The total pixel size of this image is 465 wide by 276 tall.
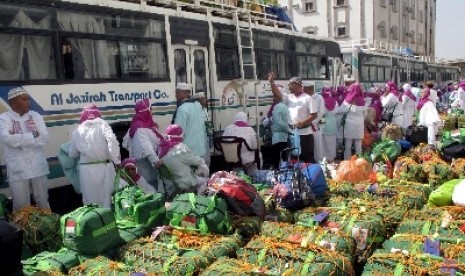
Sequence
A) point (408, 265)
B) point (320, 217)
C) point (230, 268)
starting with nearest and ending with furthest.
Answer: point (230, 268) → point (408, 265) → point (320, 217)

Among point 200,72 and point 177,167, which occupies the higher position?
point 200,72

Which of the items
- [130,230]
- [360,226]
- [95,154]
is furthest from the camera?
[95,154]

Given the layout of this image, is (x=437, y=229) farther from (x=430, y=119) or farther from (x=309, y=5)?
(x=309, y=5)

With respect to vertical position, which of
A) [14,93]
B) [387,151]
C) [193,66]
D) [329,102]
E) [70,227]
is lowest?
[387,151]

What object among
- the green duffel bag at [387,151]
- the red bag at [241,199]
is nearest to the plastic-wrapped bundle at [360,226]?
the red bag at [241,199]

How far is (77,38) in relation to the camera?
23.3 ft

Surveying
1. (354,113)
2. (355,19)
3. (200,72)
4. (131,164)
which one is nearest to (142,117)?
(131,164)

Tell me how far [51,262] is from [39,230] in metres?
0.99

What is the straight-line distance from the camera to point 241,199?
559cm

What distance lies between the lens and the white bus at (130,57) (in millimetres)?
6531

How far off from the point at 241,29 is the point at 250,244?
7046mm

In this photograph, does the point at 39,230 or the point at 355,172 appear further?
the point at 355,172

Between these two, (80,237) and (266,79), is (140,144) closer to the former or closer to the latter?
(80,237)

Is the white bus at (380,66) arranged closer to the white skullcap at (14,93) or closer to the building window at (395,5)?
the white skullcap at (14,93)
